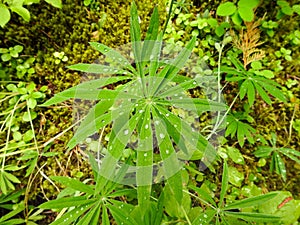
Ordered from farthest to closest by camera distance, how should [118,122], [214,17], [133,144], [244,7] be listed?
1. [214,17]
2. [244,7]
3. [133,144]
4. [118,122]

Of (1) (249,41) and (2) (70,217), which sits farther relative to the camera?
(1) (249,41)

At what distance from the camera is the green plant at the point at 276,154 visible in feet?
4.70

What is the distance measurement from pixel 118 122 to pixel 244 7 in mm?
910

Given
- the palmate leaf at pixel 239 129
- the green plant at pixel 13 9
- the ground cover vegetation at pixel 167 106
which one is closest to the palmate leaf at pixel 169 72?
the ground cover vegetation at pixel 167 106

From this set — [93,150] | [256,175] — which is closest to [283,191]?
[256,175]

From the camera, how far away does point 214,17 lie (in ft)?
5.43

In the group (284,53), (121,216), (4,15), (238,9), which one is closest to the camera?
(121,216)

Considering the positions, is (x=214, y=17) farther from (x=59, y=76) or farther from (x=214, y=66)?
(x=59, y=76)

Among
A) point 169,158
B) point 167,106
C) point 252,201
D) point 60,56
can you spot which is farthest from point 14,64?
point 252,201

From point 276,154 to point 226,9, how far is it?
0.67 meters

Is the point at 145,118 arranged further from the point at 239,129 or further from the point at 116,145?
the point at 239,129

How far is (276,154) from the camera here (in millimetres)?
1454

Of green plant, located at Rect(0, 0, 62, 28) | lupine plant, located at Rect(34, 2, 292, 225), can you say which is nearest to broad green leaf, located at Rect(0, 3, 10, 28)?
green plant, located at Rect(0, 0, 62, 28)

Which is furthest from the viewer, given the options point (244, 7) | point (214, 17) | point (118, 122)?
point (214, 17)
